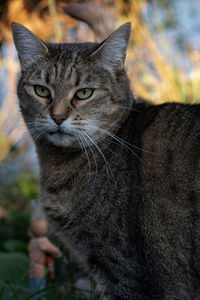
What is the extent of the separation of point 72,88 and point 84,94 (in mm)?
67

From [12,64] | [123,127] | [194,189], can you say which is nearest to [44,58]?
[123,127]

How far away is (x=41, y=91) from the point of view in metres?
1.82

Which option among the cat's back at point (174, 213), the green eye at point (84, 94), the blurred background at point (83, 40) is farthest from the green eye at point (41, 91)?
the blurred background at point (83, 40)

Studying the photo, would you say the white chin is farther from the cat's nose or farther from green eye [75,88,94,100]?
green eye [75,88,94,100]

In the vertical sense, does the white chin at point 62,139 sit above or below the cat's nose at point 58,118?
below

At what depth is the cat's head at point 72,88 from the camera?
1715mm

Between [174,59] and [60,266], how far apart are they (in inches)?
107

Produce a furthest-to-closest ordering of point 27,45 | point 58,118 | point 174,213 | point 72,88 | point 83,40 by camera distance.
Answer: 1. point 83,40
2. point 27,45
3. point 72,88
4. point 58,118
5. point 174,213

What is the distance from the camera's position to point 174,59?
419 centimetres

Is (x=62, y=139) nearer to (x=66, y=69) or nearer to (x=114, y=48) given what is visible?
(x=66, y=69)

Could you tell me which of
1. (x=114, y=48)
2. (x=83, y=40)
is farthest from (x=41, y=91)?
(x=83, y=40)

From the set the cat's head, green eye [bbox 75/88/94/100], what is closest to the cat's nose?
the cat's head

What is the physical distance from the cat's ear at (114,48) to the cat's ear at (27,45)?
0.29m

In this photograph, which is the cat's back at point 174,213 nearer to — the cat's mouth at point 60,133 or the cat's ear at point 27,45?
the cat's mouth at point 60,133
